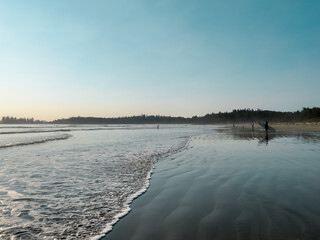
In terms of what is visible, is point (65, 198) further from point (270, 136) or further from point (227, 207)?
point (270, 136)

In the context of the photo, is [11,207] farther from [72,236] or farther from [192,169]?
[192,169]

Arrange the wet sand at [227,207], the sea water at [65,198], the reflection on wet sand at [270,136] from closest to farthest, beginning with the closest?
the wet sand at [227,207] < the sea water at [65,198] < the reflection on wet sand at [270,136]

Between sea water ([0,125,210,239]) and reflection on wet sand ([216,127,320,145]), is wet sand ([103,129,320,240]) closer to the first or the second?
sea water ([0,125,210,239])

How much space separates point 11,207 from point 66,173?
3770 mm

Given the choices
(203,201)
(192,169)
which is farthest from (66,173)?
(203,201)

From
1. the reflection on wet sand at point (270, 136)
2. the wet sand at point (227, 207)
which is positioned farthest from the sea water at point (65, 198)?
the reflection on wet sand at point (270, 136)

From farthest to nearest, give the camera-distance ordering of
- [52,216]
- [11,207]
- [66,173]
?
1. [66,173]
2. [11,207]
3. [52,216]

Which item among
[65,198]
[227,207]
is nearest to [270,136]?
[227,207]

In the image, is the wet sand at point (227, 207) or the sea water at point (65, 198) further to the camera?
the sea water at point (65, 198)

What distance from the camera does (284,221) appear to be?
4043 mm

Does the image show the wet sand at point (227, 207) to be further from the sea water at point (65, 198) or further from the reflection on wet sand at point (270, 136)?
the reflection on wet sand at point (270, 136)

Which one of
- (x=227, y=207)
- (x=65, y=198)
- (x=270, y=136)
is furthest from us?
(x=270, y=136)

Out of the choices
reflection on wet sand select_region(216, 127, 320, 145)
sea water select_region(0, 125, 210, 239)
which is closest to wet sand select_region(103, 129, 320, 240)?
sea water select_region(0, 125, 210, 239)

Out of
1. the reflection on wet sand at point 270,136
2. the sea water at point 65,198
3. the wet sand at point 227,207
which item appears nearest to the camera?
the wet sand at point 227,207
